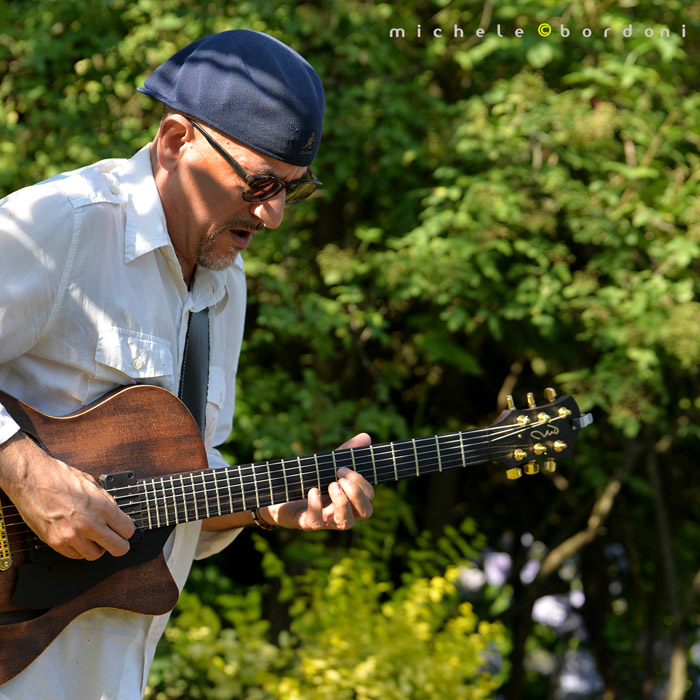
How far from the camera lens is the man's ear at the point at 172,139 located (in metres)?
1.99

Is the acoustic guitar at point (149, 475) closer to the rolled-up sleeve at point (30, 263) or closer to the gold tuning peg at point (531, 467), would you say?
the gold tuning peg at point (531, 467)

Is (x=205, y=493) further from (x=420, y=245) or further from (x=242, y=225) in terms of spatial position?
(x=420, y=245)

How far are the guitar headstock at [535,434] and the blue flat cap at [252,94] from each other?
824 mm

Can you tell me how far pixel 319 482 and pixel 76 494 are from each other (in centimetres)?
58

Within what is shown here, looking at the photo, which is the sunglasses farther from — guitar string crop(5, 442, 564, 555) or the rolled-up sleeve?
guitar string crop(5, 442, 564, 555)

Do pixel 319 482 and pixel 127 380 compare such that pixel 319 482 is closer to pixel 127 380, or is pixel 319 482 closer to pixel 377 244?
pixel 127 380

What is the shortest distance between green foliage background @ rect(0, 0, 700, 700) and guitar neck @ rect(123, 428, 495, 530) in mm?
1719

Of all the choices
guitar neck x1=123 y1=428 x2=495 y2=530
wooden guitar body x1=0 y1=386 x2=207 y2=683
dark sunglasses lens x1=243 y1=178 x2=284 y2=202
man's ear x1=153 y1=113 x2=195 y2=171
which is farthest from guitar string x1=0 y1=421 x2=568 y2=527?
man's ear x1=153 y1=113 x2=195 y2=171

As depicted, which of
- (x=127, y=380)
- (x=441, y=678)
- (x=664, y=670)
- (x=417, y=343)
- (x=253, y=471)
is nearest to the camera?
(x=127, y=380)

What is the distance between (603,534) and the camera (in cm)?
564

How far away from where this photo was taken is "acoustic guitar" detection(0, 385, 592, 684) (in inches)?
72.4

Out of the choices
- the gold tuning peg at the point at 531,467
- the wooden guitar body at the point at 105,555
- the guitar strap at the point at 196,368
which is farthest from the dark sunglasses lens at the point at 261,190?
the gold tuning peg at the point at 531,467

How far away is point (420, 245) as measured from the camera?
12.7ft

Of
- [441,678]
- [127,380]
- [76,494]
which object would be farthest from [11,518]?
[441,678]
